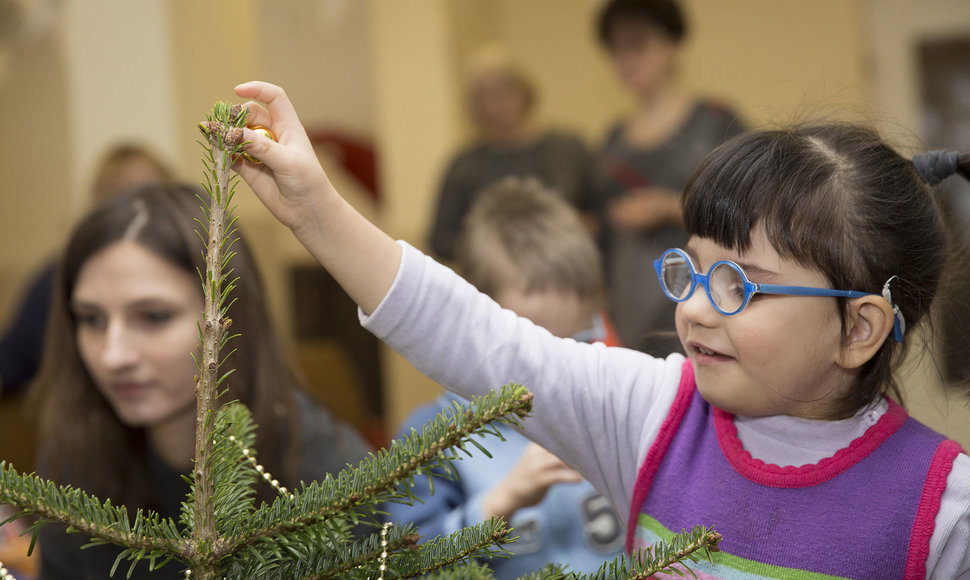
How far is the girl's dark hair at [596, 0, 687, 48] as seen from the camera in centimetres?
228

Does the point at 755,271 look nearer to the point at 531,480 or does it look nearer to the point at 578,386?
the point at 578,386

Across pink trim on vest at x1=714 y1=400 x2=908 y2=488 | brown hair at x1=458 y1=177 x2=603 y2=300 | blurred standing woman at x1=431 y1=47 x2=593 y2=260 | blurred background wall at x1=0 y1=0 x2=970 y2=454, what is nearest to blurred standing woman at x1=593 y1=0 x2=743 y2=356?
blurred standing woman at x1=431 y1=47 x2=593 y2=260

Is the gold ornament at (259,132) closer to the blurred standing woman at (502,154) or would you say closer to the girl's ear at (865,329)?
the girl's ear at (865,329)

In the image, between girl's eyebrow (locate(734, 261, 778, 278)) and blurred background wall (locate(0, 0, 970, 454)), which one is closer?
girl's eyebrow (locate(734, 261, 778, 278))

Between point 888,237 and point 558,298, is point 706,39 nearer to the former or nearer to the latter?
point 558,298

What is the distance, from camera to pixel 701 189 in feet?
2.55

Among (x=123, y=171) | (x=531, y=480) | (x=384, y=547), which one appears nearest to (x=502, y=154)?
A: (x=123, y=171)

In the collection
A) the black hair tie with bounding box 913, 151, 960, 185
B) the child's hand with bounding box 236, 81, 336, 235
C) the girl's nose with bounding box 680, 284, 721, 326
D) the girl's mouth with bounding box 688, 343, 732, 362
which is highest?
the child's hand with bounding box 236, 81, 336, 235

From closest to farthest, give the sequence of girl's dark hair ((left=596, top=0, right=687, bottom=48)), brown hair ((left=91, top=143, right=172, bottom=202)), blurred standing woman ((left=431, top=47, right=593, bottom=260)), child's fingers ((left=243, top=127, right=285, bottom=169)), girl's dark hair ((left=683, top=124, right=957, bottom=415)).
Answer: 1. child's fingers ((left=243, top=127, right=285, bottom=169))
2. girl's dark hair ((left=683, top=124, right=957, bottom=415))
3. girl's dark hair ((left=596, top=0, right=687, bottom=48))
4. brown hair ((left=91, top=143, right=172, bottom=202))
5. blurred standing woman ((left=431, top=47, right=593, bottom=260))

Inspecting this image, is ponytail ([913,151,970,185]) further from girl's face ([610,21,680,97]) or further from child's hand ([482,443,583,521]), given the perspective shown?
girl's face ([610,21,680,97])

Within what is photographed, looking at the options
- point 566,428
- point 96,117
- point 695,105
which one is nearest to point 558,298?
point 566,428

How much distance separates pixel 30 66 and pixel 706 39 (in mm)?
2893

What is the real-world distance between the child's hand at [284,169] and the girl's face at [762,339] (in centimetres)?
31

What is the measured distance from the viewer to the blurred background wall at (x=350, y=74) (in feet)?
10.7
